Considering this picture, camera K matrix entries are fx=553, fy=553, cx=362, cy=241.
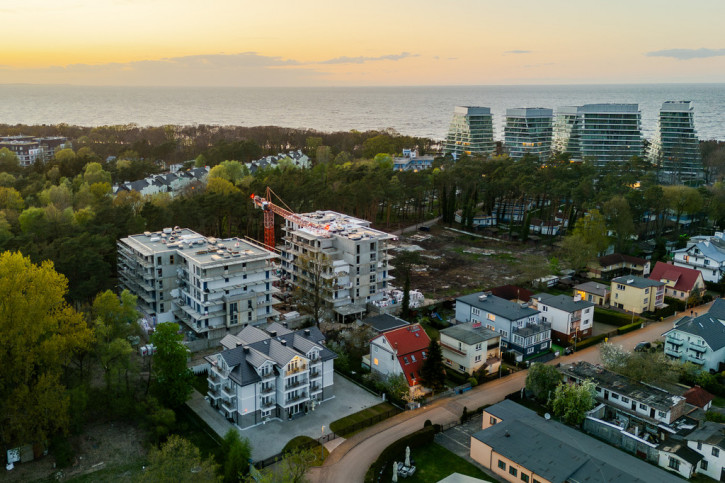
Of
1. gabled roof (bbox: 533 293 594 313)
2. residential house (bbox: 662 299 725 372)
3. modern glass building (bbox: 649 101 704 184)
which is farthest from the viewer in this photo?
modern glass building (bbox: 649 101 704 184)

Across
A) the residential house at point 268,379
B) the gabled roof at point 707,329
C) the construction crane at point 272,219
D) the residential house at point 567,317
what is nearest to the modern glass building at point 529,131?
the construction crane at point 272,219

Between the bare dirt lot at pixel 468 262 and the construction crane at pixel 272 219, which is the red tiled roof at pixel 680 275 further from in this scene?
the construction crane at pixel 272 219

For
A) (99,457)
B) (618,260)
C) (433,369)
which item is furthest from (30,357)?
(618,260)

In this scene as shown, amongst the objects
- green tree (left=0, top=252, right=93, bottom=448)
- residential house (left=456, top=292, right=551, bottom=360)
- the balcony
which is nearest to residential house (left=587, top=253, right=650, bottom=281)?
residential house (left=456, top=292, right=551, bottom=360)

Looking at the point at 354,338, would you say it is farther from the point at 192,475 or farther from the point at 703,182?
the point at 703,182

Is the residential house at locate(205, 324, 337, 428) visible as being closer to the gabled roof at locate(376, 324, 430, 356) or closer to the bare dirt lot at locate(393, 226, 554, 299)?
A: the gabled roof at locate(376, 324, 430, 356)

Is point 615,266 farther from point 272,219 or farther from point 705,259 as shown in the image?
point 272,219

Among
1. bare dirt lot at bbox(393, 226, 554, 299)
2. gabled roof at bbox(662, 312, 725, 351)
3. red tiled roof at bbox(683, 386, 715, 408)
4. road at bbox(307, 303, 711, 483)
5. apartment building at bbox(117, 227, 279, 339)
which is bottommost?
road at bbox(307, 303, 711, 483)

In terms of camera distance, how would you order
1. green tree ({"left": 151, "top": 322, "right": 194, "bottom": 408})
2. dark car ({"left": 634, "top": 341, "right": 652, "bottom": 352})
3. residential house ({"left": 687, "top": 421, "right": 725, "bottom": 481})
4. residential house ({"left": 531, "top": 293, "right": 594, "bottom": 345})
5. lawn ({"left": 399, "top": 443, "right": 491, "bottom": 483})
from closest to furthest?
residential house ({"left": 687, "top": 421, "right": 725, "bottom": 481})
lawn ({"left": 399, "top": 443, "right": 491, "bottom": 483})
green tree ({"left": 151, "top": 322, "right": 194, "bottom": 408})
dark car ({"left": 634, "top": 341, "right": 652, "bottom": 352})
residential house ({"left": 531, "top": 293, "right": 594, "bottom": 345})
